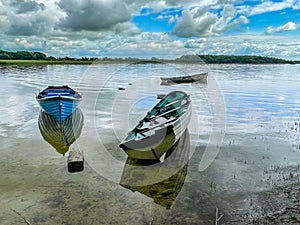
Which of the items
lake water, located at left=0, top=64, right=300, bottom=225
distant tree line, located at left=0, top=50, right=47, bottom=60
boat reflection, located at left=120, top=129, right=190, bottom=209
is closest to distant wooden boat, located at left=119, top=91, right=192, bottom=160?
boat reflection, located at left=120, top=129, right=190, bottom=209

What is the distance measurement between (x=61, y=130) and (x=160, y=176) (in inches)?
300

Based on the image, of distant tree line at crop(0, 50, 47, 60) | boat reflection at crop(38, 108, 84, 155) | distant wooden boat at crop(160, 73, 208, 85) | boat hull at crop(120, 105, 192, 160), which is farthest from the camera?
distant tree line at crop(0, 50, 47, 60)

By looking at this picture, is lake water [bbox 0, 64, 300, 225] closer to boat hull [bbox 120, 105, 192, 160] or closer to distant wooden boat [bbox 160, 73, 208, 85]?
boat hull [bbox 120, 105, 192, 160]

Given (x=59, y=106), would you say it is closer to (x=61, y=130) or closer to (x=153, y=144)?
(x=61, y=130)

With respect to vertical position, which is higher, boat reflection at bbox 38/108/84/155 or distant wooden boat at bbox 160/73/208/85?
distant wooden boat at bbox 160/73/208/85

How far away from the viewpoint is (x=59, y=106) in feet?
52.4

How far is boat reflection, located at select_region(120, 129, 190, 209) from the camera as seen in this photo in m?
8.78

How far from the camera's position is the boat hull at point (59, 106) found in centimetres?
1611

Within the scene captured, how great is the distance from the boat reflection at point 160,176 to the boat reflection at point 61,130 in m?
3.62

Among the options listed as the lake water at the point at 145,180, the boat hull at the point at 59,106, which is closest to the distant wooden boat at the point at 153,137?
the lake water at the point at 145,180

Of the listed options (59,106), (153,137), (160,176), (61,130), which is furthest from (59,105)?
(160,176)

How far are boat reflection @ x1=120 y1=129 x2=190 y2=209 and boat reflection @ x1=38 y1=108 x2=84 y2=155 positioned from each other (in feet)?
11.9

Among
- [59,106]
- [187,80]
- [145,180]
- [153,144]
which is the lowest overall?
[145,180]

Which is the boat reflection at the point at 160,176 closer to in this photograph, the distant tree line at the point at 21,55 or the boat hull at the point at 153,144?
the boat hull at the point at 153,144
